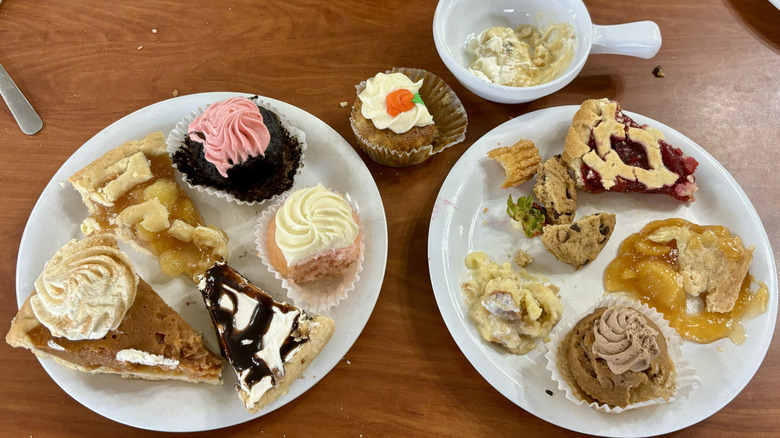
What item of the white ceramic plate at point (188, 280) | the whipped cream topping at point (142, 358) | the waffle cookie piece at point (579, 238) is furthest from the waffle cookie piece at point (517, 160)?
the whipped cream topping at point (142, 358)

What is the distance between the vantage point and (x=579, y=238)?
2297 mm

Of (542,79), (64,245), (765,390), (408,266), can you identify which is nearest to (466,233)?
(408,266)

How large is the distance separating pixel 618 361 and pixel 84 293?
218 cm

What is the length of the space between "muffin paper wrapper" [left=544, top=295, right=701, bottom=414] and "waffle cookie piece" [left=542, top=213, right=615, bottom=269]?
0.75ft

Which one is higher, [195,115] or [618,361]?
[195,115]

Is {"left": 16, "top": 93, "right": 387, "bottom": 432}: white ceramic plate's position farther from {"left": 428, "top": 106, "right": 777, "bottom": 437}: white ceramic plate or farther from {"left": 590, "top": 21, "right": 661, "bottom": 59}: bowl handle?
{"left": 590, "top": 21, "right": 661, "bottom": 59}: bowl handle

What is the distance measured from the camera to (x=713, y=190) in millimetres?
2488

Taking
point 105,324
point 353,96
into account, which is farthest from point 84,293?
point 353,96

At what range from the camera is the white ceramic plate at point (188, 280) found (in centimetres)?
213

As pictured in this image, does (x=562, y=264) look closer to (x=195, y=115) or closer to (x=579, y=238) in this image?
(x=579, y=238)

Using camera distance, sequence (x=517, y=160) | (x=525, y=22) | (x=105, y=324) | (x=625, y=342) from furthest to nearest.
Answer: (x=525, y=22), (x=517, y=160), (x=105, y=324), (x=625, y=342)

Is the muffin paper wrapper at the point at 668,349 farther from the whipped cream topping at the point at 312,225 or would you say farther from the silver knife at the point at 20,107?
the silver knife at the point at 20,107

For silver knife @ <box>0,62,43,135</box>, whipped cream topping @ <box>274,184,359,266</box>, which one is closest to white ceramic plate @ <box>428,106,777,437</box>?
whipped cream topping @ <box>274,184,359,266</box>

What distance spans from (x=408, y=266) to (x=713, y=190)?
1606mm
